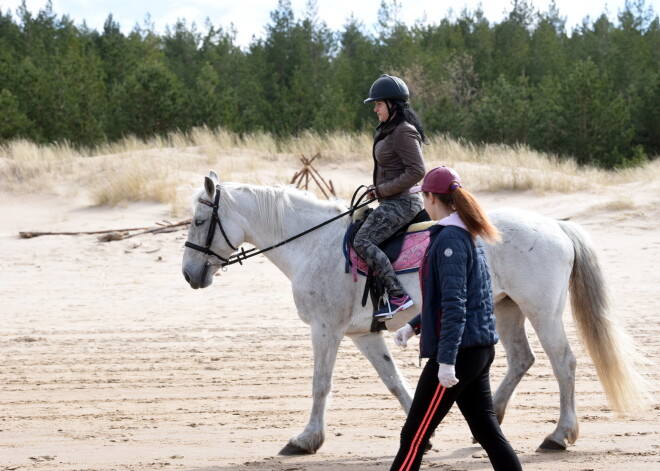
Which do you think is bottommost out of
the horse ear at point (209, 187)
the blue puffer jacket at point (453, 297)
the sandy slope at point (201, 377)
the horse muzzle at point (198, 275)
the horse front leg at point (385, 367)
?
the sandy slope at point (201, 377)

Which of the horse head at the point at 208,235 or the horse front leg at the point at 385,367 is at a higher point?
the horse head at the point at 208,235

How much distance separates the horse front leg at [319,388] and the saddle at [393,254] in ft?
1.01

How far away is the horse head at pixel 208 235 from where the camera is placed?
6.13m

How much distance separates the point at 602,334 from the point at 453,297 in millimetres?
2478

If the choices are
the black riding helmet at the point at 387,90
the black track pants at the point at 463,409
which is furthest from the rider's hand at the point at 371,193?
the black track pants at the point at 463,409

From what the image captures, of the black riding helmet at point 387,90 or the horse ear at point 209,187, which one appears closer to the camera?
the black riding helmet at point 387,90

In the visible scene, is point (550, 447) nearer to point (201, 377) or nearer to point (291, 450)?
point (291, 450)

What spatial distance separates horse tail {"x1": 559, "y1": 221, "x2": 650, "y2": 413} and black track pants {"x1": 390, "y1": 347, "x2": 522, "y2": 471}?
2.08 m

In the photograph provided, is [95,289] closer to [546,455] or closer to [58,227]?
[58,227]

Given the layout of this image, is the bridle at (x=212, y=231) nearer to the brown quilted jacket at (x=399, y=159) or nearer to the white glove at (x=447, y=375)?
the brown quilted jacket at (x=399, y=159)

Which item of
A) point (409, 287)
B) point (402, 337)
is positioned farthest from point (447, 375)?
point (409, 287)

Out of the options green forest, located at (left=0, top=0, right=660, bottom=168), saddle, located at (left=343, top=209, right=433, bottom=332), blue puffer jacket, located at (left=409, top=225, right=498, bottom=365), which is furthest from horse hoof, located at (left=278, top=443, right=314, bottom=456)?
green forest, located at (left=0, top=0, right=660, bottom=168)

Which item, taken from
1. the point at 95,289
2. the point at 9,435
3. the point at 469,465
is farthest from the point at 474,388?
the point at 95,289

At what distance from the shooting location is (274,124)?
3253 cm
